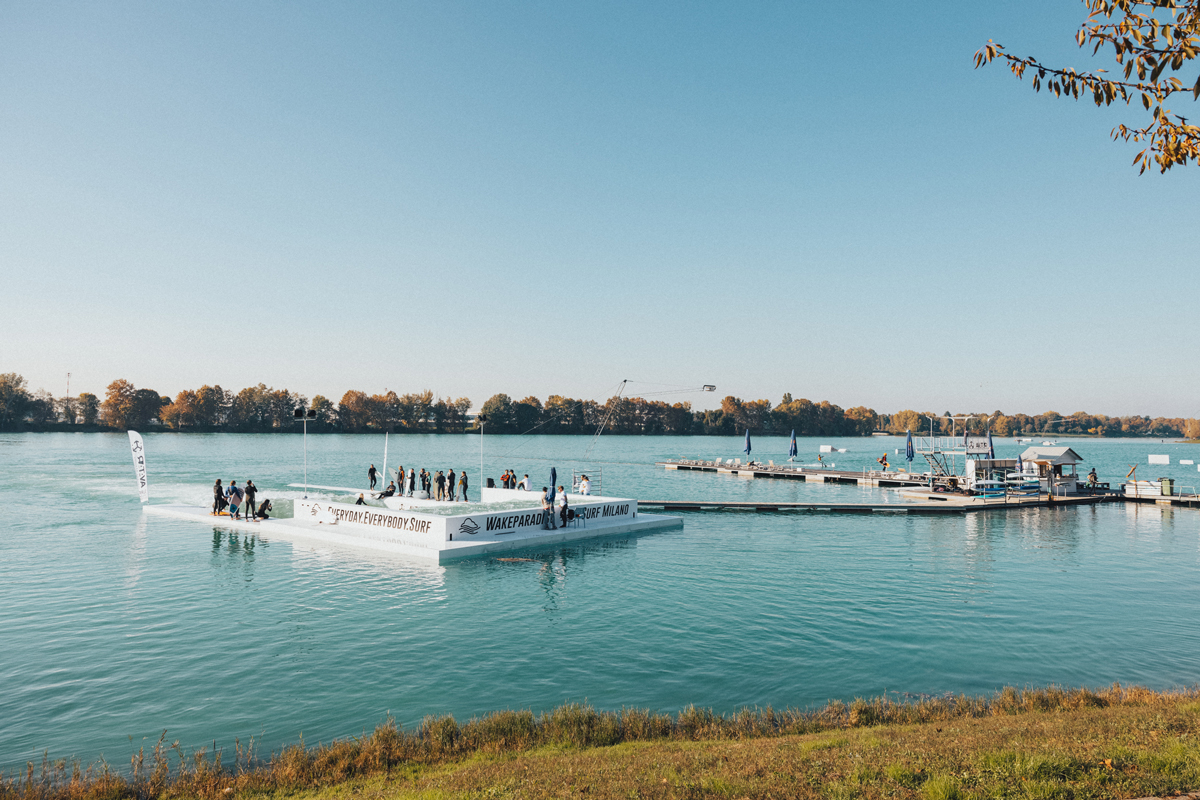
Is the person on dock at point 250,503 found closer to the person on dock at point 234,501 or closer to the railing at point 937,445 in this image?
the person on dock at point 234,501

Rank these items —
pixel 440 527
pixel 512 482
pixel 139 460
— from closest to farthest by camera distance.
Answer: pixel 440 527 < pixel 139 460 < pixel 512 482

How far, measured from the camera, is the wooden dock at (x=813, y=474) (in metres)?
64.2

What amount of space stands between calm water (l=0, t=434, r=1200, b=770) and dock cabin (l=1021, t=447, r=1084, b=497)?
20.9 m

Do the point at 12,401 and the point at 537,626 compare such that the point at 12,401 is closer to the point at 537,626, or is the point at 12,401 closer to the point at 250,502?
the point at 250,502

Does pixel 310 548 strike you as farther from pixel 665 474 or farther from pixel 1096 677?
pixel 665 474

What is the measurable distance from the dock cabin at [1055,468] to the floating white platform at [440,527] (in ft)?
120

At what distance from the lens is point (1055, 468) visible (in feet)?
176

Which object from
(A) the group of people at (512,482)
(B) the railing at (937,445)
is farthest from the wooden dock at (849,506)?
(A) the group of people at (512,482)

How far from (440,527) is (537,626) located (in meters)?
10.8

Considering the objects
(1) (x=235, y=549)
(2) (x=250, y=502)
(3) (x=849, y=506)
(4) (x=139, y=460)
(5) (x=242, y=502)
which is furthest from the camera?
(3) (x=849, y=506)

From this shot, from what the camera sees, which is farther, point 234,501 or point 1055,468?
point 1055,468

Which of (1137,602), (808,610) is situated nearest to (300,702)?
(808,610)

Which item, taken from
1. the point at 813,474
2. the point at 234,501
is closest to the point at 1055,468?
the point at 813,474

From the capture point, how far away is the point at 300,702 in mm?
12023
